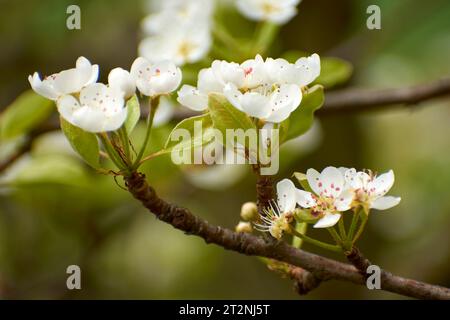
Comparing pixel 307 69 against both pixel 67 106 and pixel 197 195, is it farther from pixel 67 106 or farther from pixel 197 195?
pixel 197 195

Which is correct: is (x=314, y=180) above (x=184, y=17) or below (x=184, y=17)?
below

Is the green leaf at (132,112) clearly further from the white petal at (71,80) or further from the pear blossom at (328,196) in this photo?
the pear blossom at (328,196)

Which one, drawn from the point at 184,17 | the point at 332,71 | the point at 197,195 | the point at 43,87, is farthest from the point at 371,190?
the point at 197,195

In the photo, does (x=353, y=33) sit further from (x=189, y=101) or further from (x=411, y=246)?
(x=189, y=101)

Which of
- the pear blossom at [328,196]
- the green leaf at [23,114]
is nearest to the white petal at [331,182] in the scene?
the pear blossom at [328,196]

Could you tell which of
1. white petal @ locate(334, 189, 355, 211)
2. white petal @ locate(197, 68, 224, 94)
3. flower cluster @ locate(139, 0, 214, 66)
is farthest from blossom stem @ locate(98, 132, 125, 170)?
flower cluster @ locate(139, 0, 214, 66)
